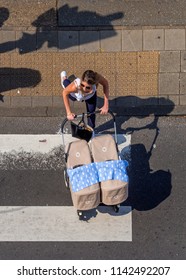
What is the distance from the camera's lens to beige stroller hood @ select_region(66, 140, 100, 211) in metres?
7.42

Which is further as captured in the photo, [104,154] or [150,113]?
[150,113]

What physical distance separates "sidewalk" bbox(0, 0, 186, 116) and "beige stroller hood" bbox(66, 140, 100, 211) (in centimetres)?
105

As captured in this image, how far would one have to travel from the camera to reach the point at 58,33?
867cm

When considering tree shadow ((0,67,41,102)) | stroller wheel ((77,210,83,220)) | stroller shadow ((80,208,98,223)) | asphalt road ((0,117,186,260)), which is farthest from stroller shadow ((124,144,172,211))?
tree shadow ((0,67,41,102))

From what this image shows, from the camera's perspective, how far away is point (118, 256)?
826 centimetres

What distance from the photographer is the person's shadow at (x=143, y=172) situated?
329 inches

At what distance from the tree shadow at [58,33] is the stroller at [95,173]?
1.75 metres

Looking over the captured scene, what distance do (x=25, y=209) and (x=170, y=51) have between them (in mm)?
3211

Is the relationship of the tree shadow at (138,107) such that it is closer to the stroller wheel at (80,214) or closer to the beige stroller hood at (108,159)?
the beige stroller hood at (108,159)

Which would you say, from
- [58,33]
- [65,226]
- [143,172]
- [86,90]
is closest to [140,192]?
[143,172]
